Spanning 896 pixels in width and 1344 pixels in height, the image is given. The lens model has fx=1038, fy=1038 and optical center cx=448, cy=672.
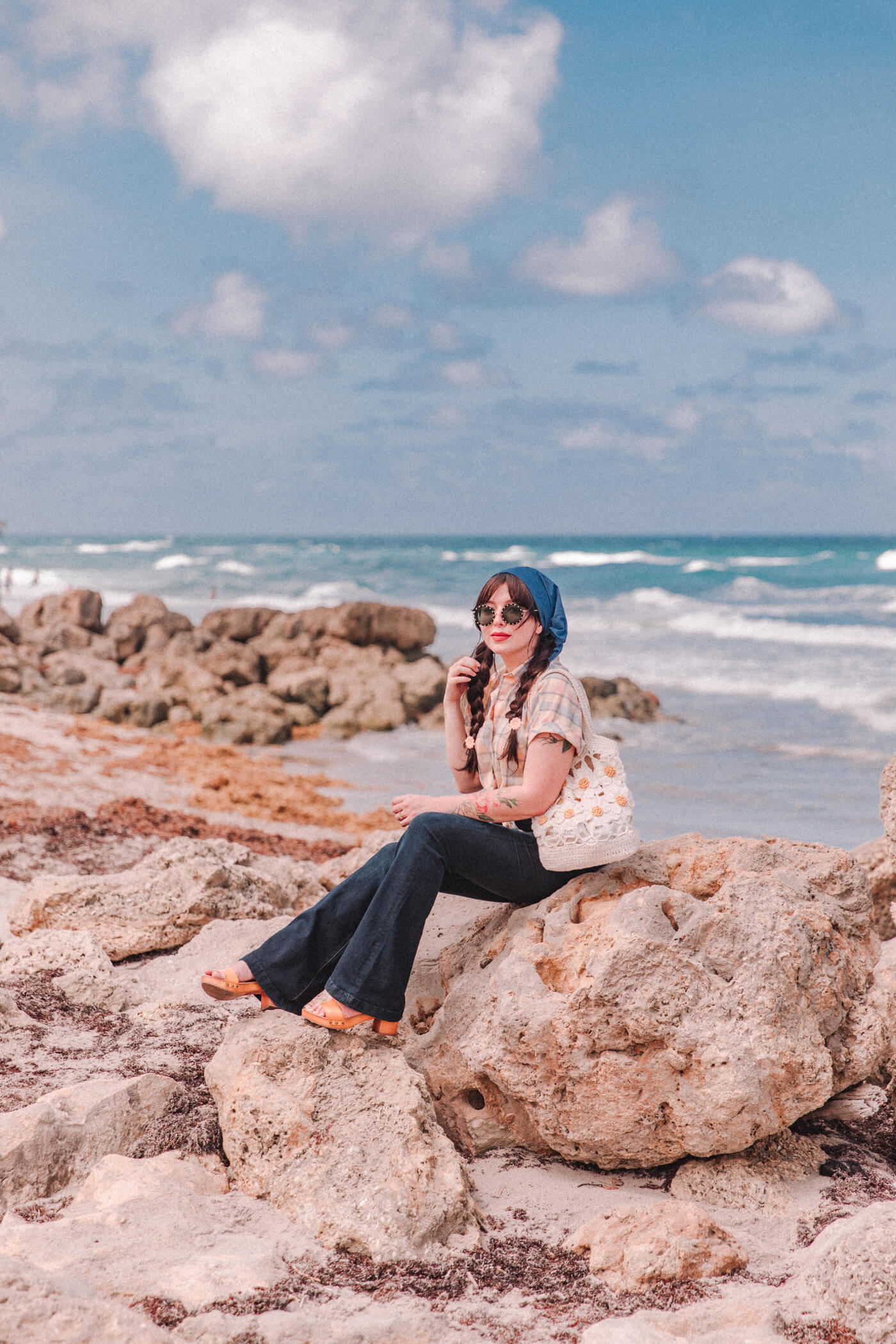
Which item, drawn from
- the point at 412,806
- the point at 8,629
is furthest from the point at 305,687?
the point at 412,806

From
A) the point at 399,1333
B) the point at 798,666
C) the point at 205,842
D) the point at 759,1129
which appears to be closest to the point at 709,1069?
the point at 759,1129

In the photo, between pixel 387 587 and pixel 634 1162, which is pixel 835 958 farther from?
pixel 387 587

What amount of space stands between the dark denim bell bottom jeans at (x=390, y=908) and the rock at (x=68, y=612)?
2143cm

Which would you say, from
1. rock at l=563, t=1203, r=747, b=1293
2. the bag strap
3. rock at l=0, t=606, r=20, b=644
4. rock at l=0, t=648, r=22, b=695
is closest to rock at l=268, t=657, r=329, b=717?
rock at l=0, t=648, r=22, b=695

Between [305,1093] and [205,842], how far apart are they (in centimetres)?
310

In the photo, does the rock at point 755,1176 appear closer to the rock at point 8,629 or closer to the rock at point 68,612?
the rock at point 8,629

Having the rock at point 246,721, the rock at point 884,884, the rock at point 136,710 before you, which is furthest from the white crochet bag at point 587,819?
the rock at point 136,710

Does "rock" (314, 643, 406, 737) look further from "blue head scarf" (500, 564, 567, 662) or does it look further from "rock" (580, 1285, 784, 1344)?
"rock" (580, 1285, 784, 1344)

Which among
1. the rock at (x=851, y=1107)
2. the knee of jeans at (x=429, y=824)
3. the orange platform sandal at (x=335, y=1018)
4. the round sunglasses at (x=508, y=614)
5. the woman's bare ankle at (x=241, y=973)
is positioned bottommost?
the rock at (x=851, y=1107)

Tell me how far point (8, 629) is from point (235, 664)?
16.7 feet

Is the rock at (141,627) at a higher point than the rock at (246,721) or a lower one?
higher

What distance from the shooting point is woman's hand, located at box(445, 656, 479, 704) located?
13.7 ft

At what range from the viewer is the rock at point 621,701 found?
64.3 feet

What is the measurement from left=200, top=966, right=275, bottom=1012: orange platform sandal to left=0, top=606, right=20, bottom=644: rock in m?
18.9
